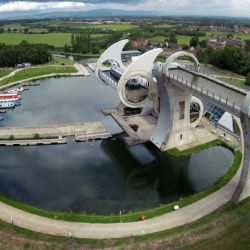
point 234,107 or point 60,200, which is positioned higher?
point 234,107

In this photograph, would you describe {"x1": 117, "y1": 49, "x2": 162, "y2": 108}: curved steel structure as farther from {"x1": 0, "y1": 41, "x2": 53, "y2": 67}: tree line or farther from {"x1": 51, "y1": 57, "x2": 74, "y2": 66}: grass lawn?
{"x1": 0, "y1": 41, "x2": 53, "y2": 67}: tree line

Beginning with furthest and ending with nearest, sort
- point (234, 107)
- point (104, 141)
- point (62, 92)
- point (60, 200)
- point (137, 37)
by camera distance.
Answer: point (137, 37) → point (62, 92) → point (104, 141) → point (60, 200) → point (234, 107)

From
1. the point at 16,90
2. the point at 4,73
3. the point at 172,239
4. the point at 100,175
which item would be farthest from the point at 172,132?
the point at 4,73

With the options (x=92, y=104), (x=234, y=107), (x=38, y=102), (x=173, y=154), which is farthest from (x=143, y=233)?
(x=38, y=102)

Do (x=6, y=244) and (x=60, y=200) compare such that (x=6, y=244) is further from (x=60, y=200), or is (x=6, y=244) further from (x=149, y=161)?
(x=149, y=161)

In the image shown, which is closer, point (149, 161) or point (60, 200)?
point (60, 200)

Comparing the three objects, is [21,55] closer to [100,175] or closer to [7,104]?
[7,104]

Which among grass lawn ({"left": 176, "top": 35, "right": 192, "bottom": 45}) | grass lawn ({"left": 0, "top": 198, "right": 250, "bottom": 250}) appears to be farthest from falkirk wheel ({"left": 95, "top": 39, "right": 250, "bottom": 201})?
grass lawn ({"left": 176, "top": 35, "right": 192, "bottom": 45})
